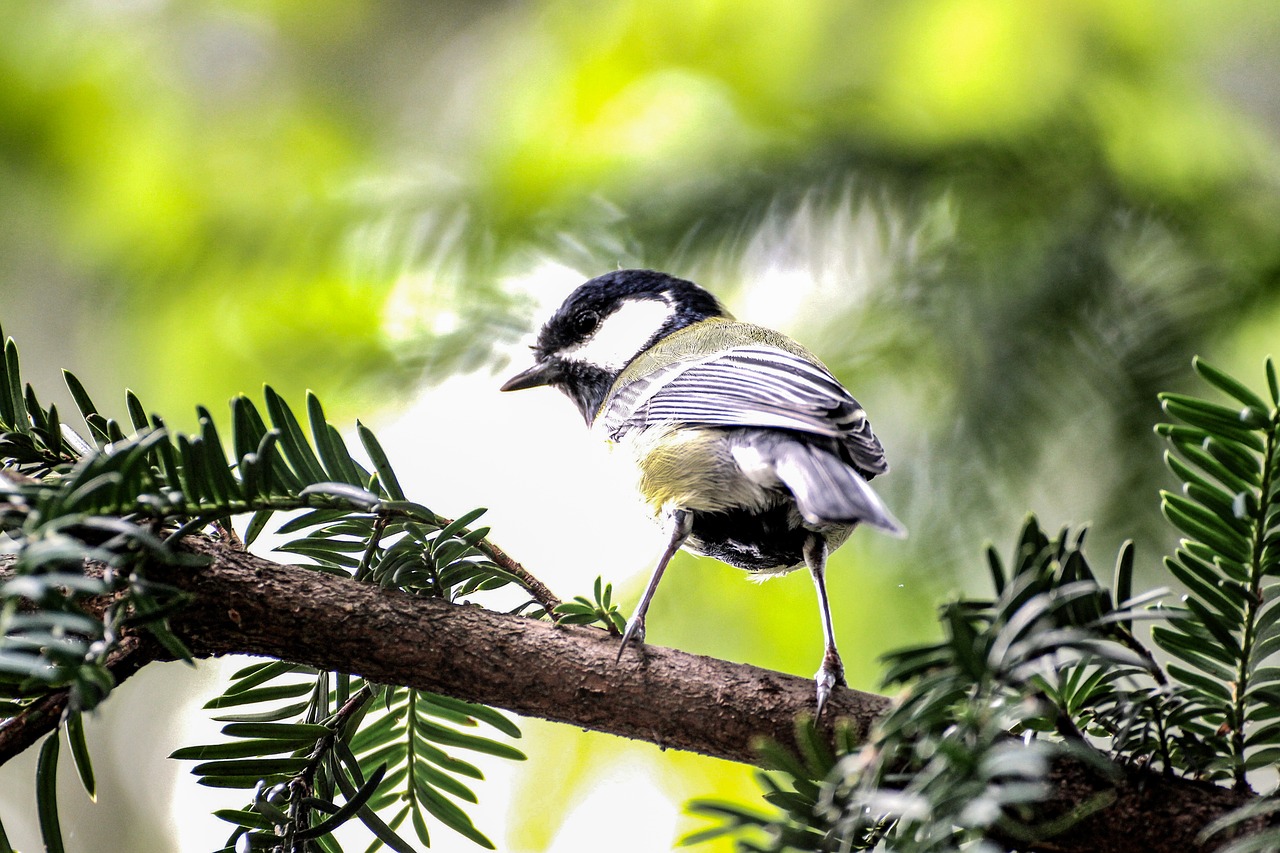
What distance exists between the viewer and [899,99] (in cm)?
115

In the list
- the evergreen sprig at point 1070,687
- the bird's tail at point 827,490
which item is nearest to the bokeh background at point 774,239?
the bird's tail at point 827,490

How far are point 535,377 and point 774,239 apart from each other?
1.27ft

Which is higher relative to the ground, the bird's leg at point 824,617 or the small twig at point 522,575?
the bird's leg at point 824,617

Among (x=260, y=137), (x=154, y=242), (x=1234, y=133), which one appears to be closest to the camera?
(x=1234, y=133)

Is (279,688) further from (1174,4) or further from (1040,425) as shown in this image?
(1174,4)

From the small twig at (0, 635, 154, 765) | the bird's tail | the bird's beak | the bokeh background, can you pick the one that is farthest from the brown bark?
the bird's beak

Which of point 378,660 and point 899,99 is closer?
point 378,660

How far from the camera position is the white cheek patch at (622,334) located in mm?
1409

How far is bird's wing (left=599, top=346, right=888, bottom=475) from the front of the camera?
0.88 m

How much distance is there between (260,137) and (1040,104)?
133 cm

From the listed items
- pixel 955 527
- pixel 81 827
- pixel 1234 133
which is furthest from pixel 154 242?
pixel 81 827

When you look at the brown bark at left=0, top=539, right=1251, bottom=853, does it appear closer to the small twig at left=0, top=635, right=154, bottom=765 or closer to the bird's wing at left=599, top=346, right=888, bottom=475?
the small twig at left=0, top=635, right=154, bottom=765

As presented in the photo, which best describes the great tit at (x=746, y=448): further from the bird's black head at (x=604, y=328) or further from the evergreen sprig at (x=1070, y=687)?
the evergreen sprig at (x=1070, y=687)

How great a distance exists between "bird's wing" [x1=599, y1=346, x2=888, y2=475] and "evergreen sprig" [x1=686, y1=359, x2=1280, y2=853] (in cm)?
41
